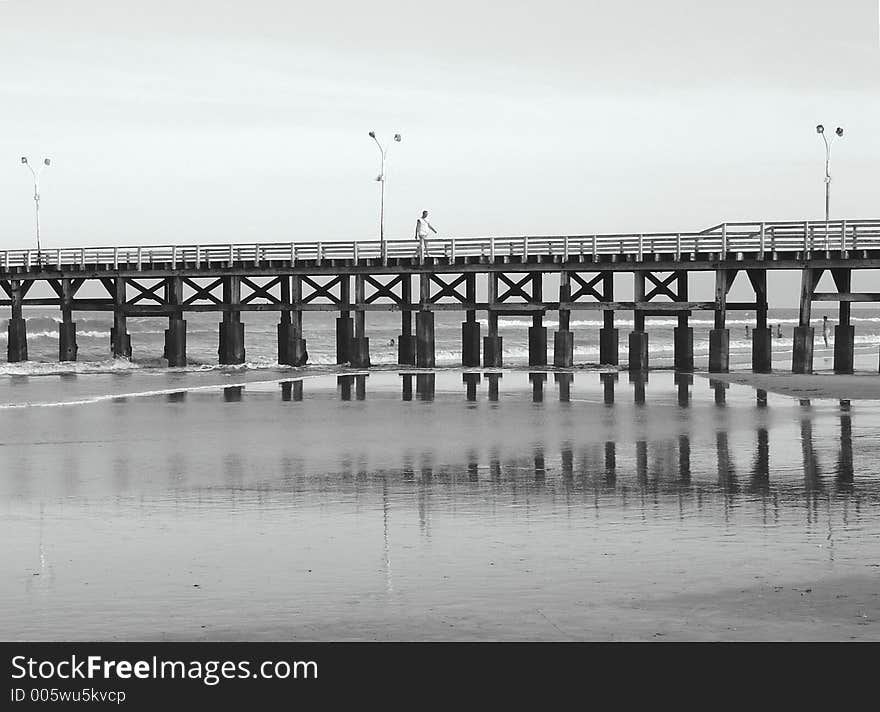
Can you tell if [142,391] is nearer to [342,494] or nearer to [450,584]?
[342,494]

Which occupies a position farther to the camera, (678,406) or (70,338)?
(70,338)

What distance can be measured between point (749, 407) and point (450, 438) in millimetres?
8187

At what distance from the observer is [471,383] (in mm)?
35688

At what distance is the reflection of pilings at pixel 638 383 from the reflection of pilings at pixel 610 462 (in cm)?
868

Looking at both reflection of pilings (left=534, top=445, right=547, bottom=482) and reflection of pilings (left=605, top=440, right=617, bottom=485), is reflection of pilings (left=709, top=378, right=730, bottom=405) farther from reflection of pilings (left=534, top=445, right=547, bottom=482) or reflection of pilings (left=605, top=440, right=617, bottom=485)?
reflection of pilings (left=534, top=445, right=547, bottom=482)

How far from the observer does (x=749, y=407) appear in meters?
26.7

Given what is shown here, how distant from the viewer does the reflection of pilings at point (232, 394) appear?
98.4 ft

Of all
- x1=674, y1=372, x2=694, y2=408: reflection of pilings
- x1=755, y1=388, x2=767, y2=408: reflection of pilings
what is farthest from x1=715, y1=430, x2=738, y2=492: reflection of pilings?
x1=674, y1=372, x2=694, y2=408: reflection of pilings

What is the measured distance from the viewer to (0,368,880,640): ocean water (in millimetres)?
8898

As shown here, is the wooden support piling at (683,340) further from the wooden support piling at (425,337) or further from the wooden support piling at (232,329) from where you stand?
the wooden support piling at (232,329)

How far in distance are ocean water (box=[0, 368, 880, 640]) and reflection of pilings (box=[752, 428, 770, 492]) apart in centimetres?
10

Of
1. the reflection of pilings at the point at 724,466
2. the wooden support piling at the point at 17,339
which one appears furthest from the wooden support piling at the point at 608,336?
the reflection of pilings at the point at 724,466
